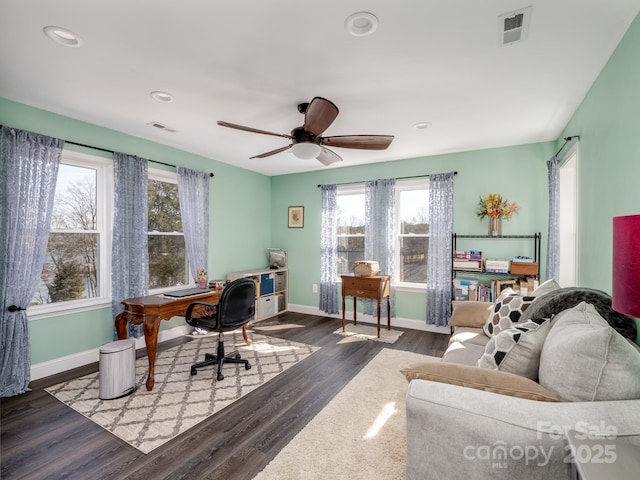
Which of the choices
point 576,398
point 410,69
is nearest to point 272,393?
point 576,398

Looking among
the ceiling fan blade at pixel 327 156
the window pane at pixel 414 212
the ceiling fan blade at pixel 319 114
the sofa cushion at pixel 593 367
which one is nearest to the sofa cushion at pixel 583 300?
the sofa cushion at pixel 593 367

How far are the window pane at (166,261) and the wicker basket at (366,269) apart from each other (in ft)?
8.17

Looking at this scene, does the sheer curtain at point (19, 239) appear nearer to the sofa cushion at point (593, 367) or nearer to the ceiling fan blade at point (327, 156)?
the ceiling fan blade at point (327, 156)

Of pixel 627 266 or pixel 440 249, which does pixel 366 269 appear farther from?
pixel 627 266

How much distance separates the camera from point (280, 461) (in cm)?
182

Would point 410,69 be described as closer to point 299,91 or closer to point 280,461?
point 299,91

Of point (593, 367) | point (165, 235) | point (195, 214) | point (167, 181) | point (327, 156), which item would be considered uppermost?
point (327, 156)

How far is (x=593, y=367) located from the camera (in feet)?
3.70

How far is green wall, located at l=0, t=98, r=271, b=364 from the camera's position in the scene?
115 inches

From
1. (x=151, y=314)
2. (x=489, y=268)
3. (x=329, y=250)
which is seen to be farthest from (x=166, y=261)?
(x=489, y=268)

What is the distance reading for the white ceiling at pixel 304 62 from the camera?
1.66 metres

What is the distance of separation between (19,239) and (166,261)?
5.12 ft

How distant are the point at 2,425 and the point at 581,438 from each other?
3.45 meters

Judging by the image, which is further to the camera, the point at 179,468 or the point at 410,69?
the point at 410,69
